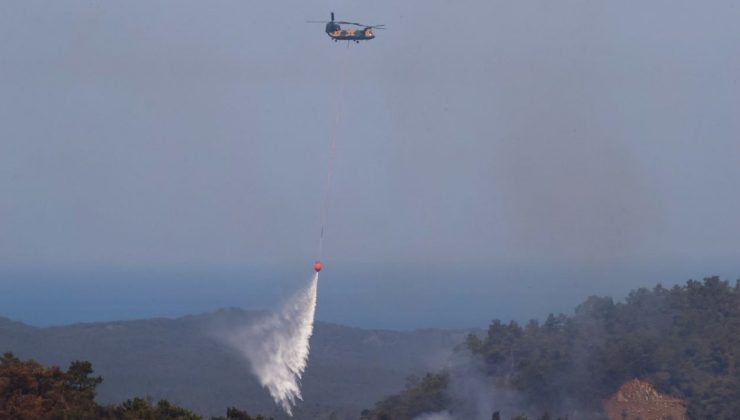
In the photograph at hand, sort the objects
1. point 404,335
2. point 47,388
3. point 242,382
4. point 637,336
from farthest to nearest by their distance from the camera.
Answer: point 404,335
point 242,382
point 637,336
point 47,388

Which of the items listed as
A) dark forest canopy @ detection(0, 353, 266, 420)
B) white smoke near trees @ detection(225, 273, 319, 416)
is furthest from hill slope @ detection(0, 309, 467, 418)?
dark forest canopy @ detection(0, 353, 266, 420)

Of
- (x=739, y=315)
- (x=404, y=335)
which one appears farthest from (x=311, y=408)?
(x=404, y=335)

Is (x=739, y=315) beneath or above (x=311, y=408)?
above

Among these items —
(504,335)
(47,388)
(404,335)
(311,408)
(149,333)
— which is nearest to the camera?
(47,388)

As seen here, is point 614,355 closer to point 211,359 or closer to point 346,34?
point 346,34

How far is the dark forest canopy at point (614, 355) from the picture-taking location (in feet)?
270

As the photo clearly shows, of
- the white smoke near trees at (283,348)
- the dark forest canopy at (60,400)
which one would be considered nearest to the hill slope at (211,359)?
the white smoke near trees at (283,348)

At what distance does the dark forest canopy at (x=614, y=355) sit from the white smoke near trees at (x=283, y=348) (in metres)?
6.04

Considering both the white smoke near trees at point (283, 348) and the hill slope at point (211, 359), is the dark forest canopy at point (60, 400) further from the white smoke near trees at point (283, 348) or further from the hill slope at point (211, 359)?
the hill slope at point (211, 359)

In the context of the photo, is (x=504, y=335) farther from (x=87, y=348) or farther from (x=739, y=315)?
(x=87, y=348)

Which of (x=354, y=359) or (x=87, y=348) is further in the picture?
(x=354, y=359)

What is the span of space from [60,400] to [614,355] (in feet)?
137

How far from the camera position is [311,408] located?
10394 cm

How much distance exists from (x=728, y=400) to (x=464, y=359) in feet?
71.5
